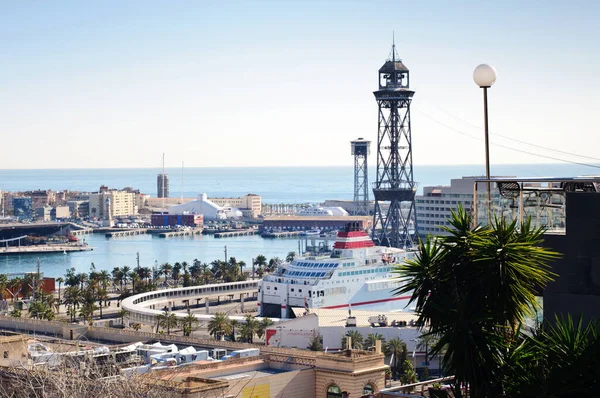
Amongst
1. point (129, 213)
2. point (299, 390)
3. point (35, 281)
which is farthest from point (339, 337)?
point (129, 213)

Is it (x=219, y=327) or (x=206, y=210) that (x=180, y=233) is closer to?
(x=206, y=210)

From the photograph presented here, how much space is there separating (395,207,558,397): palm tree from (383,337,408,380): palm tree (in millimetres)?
20696

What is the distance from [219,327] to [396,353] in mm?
7479

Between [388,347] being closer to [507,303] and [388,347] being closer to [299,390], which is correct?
[299,390]

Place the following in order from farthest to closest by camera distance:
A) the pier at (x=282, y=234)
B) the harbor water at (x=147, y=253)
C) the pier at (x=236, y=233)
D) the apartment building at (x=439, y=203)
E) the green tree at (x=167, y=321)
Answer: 1. the pier at (x=236, y=233)
2. the pier at (x=282, y=234)
3. the harbor water at (x=147, y=253)
4. the apartment building at (x=439, y=203)
5. the green tree at (x=167, y=321)

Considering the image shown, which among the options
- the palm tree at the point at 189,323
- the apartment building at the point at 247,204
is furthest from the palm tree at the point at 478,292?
the apartment building at the point at 247,204

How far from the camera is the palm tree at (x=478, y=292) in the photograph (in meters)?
9.64

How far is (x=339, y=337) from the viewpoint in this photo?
34656mm

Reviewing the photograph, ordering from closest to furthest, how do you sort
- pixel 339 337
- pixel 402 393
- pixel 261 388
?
1. pixel 402 393
2. pixel 261 388
3. pixel 339 337

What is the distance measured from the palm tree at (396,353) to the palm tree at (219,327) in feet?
21.5

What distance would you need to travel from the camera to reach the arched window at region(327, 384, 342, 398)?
20.1m

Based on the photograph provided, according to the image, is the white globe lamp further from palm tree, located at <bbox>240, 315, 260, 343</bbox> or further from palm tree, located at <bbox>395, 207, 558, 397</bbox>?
palm tree, located at <bbox>240, 315, 260, 343</bbox>

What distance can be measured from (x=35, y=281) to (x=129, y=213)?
104903 mm

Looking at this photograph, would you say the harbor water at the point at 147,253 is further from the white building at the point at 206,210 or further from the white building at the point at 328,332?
the white building at the point at 328,332
